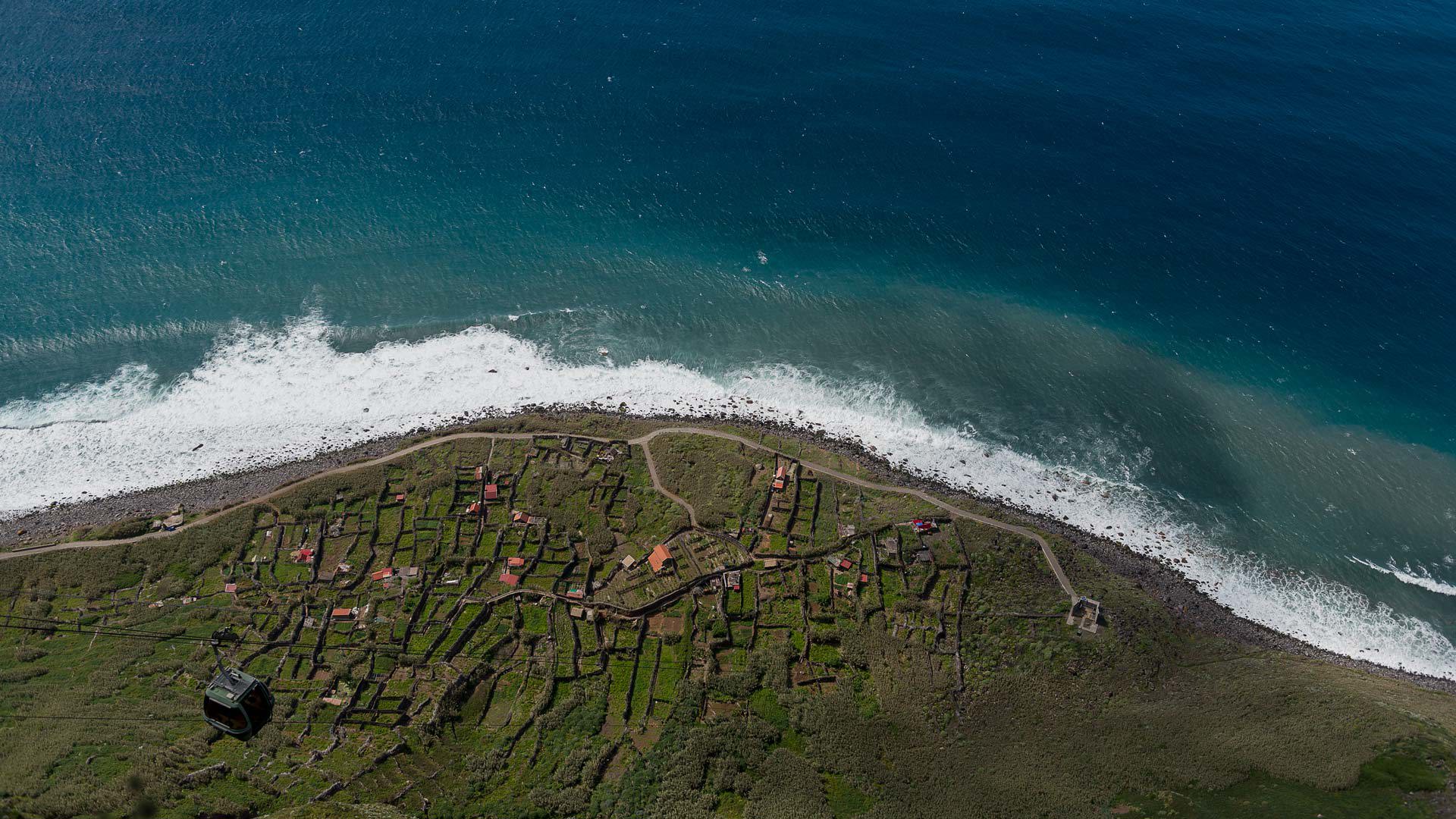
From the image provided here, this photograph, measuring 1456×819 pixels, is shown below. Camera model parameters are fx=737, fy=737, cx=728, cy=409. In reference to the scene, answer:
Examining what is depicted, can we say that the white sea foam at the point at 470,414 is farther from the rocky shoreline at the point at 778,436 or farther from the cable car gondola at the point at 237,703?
the cable car gondola at the point at 237,703

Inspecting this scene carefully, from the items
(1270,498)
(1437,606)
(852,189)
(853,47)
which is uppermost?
(853,47)

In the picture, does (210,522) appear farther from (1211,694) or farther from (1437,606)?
(1437,606)

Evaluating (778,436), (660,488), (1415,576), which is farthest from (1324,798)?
(660,488)

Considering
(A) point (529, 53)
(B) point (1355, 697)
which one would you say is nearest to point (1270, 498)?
(B) point (1355, 697)

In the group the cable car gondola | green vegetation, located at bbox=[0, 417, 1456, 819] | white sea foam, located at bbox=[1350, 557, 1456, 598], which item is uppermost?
the cable car gondola

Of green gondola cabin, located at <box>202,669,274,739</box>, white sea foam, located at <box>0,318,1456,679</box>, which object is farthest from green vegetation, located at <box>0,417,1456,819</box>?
green gondola cabin, located at <box>202,669,274,739</box>

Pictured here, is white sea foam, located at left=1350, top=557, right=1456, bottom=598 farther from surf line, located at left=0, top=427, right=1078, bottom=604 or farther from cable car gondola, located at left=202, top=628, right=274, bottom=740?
cable car gondola, located at left=202, top=628, right=274, bottom=740
